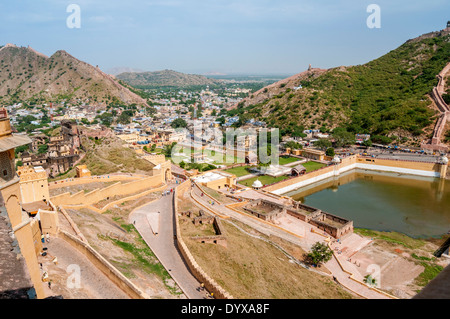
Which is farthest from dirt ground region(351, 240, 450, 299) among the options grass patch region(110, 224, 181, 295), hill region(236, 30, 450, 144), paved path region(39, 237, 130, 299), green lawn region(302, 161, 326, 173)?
hill region(236, 30, 450, 144)

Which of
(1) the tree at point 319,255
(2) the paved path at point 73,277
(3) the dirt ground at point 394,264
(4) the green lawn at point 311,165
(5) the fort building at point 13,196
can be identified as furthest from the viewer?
(4) the green lawn at point 311,165

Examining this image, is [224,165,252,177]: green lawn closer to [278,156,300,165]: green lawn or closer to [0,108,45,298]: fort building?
[278,156,300,165]: green lawn

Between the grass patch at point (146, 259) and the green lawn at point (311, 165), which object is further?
the green lawn at point (311, 165)

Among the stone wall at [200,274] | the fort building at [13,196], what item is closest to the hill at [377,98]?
the stone wall at [200,274]

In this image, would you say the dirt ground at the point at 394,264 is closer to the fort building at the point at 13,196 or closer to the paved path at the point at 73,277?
the paved path at the point at 73,277

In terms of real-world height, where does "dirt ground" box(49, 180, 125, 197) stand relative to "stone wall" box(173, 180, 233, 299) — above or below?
above
